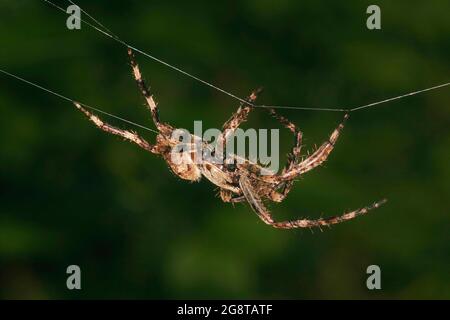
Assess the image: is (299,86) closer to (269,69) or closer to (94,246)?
(269,69)

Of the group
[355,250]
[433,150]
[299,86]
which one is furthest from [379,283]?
[299,86]

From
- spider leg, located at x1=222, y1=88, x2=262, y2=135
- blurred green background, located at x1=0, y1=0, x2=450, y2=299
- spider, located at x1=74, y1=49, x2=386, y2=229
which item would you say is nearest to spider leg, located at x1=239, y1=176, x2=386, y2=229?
spider, located at x1=74, y1=49, x2=386, y2=229

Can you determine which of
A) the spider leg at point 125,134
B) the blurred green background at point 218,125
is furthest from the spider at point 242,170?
the blurred green background at point 218,125

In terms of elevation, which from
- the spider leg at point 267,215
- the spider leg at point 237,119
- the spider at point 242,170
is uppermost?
the spider leg at point 237,119

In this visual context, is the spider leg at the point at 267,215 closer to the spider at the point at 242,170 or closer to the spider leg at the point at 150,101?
the spider at the point at 242,170

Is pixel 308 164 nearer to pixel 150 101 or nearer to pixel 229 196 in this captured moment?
pixel 229 196
